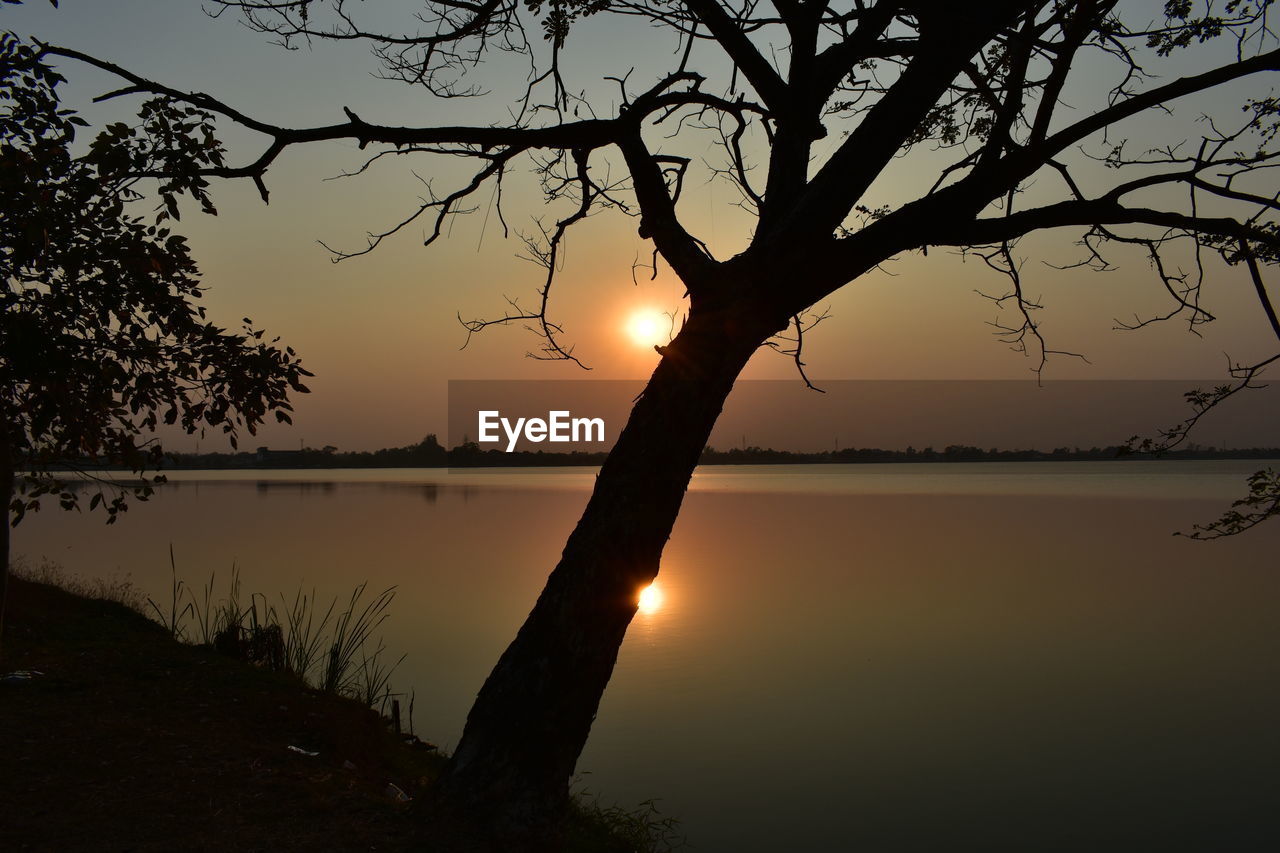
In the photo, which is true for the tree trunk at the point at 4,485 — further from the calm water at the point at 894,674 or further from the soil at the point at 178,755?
the calm water at the point at 894,674

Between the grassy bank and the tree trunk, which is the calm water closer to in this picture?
the grassy bank

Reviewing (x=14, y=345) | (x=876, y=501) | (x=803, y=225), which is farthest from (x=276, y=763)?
(x=876, y=501)

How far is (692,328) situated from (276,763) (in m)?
3.66

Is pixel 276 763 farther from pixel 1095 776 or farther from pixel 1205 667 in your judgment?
pixel 1205 667

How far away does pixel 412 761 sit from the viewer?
272 inches

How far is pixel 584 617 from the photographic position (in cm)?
396

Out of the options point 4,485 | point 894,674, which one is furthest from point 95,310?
point 894,674

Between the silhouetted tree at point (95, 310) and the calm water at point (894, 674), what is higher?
the silhouetted tree at point (95, 310)

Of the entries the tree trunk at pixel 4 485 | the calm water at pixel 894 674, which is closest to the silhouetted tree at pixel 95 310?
the tree trunk at pixel 4 485

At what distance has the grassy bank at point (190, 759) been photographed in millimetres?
3971

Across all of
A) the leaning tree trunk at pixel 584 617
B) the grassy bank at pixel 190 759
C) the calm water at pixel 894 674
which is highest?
the leaning tree trunk at pixel 584 617

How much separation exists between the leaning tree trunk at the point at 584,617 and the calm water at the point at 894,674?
426cm

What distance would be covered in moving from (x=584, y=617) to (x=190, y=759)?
9.24 ft

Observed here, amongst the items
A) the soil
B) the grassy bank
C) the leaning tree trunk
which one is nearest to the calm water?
the grassy bank
